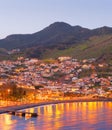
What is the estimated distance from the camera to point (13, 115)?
111 m

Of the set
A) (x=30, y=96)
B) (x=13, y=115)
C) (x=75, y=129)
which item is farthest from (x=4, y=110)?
(x=30, y=96)

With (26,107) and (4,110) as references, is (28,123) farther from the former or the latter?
(26,107)

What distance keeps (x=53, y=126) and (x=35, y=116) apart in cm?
2277

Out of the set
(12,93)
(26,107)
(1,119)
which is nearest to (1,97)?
(12,93)

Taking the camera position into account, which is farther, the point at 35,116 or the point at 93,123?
the point at 35,116

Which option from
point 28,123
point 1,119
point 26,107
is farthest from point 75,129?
point 26,107

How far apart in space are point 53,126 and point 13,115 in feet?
79.8

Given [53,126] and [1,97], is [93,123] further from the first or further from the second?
[1,97]

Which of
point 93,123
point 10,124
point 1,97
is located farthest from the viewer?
point 1,97

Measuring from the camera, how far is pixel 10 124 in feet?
295

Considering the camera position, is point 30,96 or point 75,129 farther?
point 30,96

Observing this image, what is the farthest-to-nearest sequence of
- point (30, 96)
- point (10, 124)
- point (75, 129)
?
point (30, 96) → point (10, 124) → point (75, 129)

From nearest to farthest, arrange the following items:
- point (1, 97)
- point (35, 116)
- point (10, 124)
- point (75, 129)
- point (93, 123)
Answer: point (75, 129)
point (10, 124)
point (93, 123)
point (35, 116)
point (1, 97)

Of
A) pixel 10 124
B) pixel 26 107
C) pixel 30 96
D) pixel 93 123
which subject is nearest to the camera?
pixel 10 124
